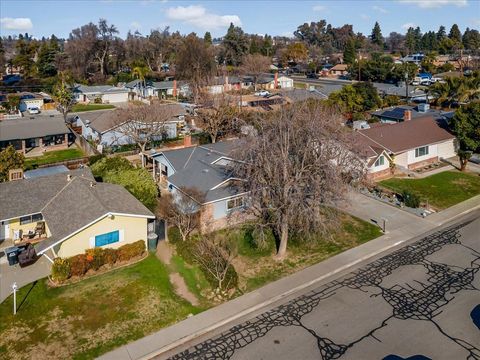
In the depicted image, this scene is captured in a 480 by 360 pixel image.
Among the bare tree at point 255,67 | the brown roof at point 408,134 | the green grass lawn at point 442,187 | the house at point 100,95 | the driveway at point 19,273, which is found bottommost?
the driveway at point 19,273

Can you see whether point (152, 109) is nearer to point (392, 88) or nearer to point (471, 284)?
point (471, 284)

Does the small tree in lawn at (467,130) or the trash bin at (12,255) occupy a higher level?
the small tree in lawn at (467,130)

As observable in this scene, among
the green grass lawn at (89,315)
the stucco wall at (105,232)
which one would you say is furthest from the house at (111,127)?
the green grass lawn at (89,315)

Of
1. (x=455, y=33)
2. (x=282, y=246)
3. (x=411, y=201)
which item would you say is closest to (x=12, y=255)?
(x=282, y=246)

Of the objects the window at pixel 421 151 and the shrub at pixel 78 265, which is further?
the window at pixel 421 151

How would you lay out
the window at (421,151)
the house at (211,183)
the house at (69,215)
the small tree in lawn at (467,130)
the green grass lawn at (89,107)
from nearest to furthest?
the house at (69,215)
the house at (211,183)
the small tree in lawn at (467,130)
the window at (421,151)
the green grass lawn at (89,107)

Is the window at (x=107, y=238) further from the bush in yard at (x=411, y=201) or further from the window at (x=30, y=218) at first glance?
the bush in yard at (x=411, y=201)

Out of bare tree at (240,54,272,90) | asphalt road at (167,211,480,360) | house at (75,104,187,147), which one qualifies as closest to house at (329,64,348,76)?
bare tree at (240,54,272,90)
